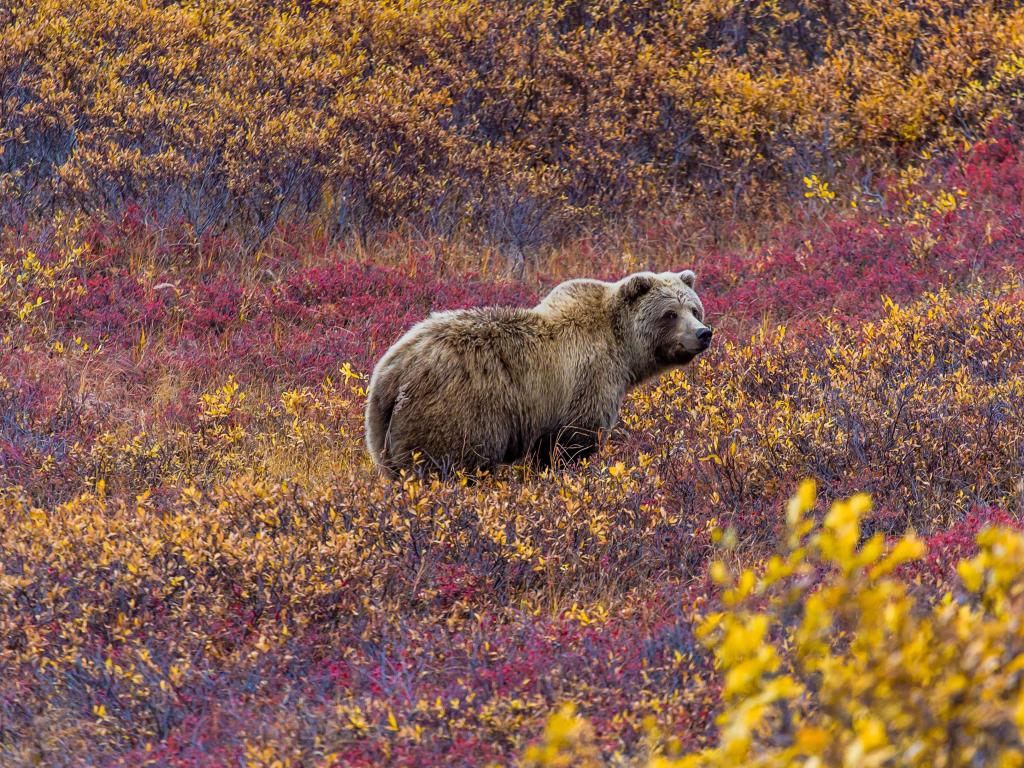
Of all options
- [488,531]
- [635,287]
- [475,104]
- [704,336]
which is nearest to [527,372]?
[635,287]

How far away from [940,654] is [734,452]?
378 centimetres

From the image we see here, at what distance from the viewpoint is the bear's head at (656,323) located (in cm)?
716

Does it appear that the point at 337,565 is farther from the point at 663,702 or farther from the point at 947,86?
the point at 947,86

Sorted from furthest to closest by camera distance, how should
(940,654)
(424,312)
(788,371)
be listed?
(424,312), (788,371), (940,654)

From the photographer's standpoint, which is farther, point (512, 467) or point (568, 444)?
point (568, 444)

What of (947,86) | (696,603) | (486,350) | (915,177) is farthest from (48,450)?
(947,86)

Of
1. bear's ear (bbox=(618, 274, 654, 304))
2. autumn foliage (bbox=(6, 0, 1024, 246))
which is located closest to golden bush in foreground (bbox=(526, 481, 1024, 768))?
bear's ear (bbox=(618, 274, 654, 304))

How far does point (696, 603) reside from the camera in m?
4.60

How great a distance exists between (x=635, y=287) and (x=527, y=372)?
39.9 inches

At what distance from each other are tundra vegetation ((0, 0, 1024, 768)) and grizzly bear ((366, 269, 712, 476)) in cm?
27

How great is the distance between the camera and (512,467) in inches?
262

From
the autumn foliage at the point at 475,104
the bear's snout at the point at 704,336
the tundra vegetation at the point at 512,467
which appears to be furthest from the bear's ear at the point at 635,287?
the autumn foliage at the point at 475,104

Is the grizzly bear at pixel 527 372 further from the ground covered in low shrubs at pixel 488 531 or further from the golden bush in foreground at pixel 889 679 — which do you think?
the golden bush in foreground at pixel 889 679

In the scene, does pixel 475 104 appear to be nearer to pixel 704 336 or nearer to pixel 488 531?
pixel 704 336
